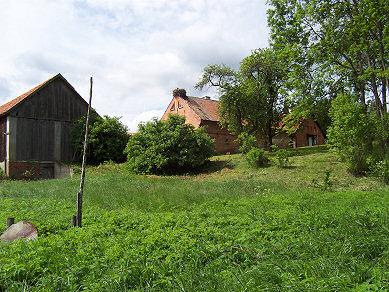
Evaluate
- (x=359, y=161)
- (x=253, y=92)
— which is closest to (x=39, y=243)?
(x=359, y=161)

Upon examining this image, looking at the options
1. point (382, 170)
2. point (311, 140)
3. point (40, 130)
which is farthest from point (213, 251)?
point (311, 140)

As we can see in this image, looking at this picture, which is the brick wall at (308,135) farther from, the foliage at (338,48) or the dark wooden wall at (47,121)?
the dark wooden wall at (47,121)

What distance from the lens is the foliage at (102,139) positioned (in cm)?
3228

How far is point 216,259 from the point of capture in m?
6.11

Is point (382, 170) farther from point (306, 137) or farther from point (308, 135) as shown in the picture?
point (308, 135)

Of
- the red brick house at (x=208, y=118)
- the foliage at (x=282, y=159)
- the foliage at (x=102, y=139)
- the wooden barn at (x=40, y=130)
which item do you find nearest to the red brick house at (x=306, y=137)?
the red brick house at (x=208, y=118)

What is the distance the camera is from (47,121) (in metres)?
31.3

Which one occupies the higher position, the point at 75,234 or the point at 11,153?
the point at 11,153

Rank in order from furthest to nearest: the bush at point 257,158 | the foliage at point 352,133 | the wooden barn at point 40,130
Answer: the wooden barn at point 40,130 → the bush at point 257,158 → the foliage at point 352,133

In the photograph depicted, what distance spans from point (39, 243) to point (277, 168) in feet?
64.3

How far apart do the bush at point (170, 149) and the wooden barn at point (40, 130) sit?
6.10m

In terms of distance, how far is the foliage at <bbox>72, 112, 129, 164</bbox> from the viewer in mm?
32281

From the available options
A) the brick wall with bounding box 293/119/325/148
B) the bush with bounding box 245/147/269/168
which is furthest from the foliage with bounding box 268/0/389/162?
the brick wall with bounding box 293/119/325/148

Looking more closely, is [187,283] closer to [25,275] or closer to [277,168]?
[25,275]
